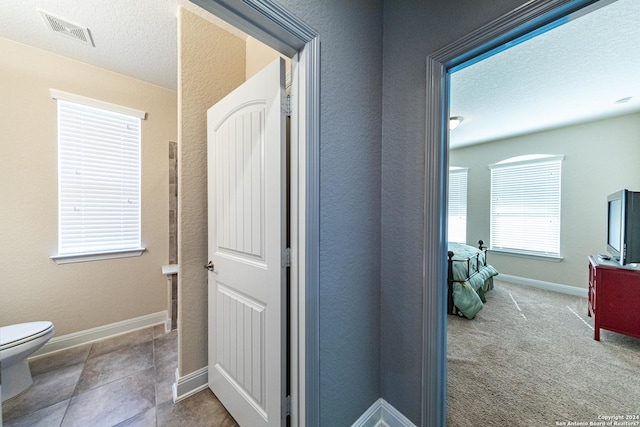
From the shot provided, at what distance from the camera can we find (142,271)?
8.27 feet

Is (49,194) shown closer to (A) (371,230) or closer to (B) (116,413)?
(B) (116,413)

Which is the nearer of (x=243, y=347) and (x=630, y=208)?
(x=243, y=347)

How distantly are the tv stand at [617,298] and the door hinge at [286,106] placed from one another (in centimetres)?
333

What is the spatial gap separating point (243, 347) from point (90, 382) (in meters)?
1.46

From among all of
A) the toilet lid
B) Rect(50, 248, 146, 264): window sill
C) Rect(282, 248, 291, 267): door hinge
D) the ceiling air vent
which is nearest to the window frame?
Rect(50, 248, 146, 264): window sill

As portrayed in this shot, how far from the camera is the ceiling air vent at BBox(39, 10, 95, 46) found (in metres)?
1.68

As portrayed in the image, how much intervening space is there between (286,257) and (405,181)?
2.48ft

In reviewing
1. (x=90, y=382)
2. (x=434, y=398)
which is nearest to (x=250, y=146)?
(x=434, y=398)

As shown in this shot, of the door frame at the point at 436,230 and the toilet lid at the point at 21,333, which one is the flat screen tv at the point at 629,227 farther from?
the toilet lid at the point at 21,333

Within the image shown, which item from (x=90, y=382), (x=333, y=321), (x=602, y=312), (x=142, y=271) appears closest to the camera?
(x=333, y=321)

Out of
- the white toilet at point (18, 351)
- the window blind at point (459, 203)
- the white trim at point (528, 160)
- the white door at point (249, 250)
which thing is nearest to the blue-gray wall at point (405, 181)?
the white door at point (249, 250)

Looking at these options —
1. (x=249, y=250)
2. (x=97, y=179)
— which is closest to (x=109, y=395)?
(x=249, y=250)

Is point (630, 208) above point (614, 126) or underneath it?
underneath

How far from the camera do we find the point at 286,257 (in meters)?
1.05
